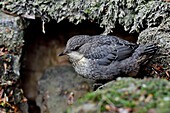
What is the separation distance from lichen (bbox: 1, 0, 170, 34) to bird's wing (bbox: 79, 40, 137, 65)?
418mm

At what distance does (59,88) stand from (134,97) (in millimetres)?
2725

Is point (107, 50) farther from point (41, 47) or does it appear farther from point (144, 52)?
point (41, 47)

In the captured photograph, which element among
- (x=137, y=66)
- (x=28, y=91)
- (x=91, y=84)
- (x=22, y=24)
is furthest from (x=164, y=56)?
(x=28, y=91)

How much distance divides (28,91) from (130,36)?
1.92 m

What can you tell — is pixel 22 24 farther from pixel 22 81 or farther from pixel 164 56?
pixel 164 56

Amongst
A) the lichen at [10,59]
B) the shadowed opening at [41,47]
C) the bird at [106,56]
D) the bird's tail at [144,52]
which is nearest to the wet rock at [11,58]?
the lichen at [10,59]

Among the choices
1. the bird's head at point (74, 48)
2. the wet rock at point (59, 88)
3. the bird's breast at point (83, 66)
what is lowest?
the wet rock at point (59, 88)

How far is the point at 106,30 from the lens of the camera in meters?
4.70

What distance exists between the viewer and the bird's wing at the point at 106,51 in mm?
4199

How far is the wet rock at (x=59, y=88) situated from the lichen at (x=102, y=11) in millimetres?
943

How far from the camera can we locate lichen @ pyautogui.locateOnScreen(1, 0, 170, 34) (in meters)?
4.45

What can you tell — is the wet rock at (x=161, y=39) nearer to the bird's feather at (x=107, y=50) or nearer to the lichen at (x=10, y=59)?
the bird's feather at (x=107, y=50)

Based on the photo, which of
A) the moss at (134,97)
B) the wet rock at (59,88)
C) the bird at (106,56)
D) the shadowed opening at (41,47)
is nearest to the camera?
the moss at (134,97)

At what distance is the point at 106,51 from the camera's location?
4230mm
